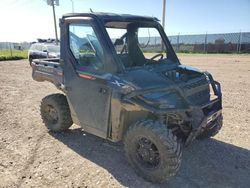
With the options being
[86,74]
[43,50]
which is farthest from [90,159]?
[43,50]

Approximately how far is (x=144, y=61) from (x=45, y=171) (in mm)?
2423

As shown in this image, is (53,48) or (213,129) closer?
(213,129)

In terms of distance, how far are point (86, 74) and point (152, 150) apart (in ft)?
5.04

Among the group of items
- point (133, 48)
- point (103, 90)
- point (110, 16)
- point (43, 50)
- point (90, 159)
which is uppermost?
point (110, 16)

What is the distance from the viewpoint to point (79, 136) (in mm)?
5613

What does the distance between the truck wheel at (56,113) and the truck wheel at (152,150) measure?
5.77 feet

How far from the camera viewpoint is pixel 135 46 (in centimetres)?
523

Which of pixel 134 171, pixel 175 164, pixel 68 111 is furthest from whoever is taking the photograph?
pixel 68 111

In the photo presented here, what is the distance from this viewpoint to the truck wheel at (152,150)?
12.1 feet

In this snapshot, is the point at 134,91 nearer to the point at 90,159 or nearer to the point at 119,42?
the point at 119,42

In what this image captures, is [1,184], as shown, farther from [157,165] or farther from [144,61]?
[144,61]

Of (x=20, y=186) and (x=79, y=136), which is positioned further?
(x=79, y=136)

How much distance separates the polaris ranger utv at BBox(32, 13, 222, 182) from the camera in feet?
12.6

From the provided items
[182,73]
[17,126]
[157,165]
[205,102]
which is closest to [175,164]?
[157,165]
